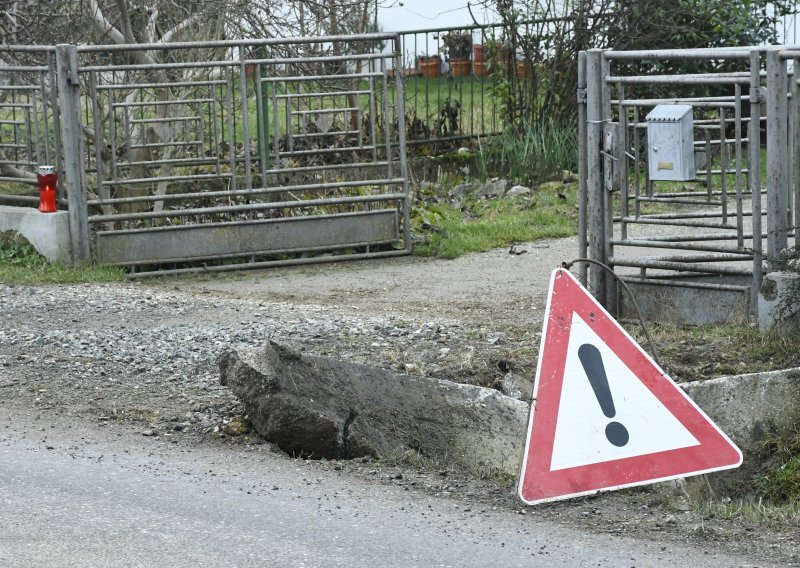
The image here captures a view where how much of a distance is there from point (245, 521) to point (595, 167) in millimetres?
4046

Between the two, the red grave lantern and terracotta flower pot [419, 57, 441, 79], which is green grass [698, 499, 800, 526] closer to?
the red grave lantern

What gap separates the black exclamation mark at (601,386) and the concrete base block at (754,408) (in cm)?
140

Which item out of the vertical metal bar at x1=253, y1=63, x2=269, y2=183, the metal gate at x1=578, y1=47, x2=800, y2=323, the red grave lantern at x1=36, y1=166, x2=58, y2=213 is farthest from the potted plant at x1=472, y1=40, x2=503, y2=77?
the metal gate at x1=578, y1=47, x2=800, y2=323

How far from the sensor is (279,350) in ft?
20.8

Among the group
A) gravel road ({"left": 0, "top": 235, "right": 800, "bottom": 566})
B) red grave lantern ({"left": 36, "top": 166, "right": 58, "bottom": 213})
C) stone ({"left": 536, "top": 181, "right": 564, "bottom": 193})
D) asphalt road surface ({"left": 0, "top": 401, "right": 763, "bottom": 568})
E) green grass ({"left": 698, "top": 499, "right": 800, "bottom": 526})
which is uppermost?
red grave lantern ({"left": 36, "top": 166, "right": 58, "bottom": 213})

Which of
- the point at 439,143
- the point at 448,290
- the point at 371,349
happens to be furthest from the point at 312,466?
the point at 439,143

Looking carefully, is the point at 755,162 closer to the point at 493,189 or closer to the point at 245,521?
the point at 245,521

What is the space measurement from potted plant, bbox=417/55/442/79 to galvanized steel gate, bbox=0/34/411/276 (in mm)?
4747

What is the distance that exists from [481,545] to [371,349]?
9.80 ft

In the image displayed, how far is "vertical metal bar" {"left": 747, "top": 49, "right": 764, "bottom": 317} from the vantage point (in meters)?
7.25

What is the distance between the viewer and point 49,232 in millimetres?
10930

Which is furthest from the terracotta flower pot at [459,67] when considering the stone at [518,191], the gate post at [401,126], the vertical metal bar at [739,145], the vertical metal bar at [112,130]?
the vertical metal bar at [739,145]

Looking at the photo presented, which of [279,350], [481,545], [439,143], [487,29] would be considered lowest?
[481,545]

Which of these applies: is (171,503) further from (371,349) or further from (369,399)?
(371,349)
